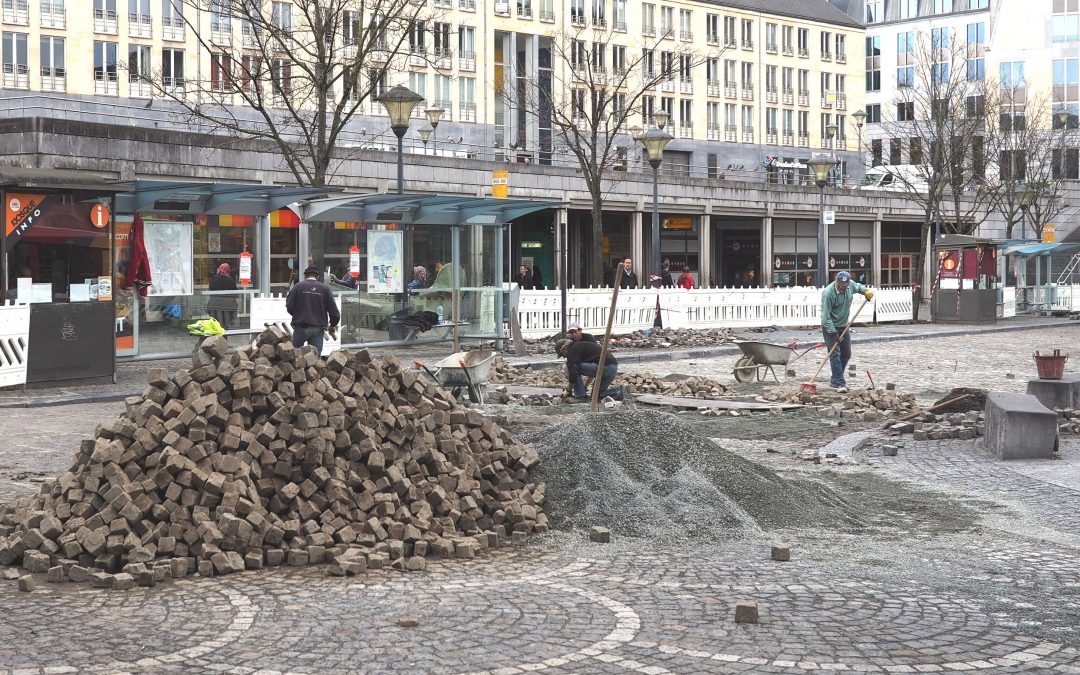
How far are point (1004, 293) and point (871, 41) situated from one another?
74.1m

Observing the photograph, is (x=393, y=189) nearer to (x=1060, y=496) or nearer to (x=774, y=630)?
(x=1060, y=496)

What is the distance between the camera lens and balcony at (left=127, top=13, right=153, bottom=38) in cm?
6184

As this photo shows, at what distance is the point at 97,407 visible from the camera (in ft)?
55.3

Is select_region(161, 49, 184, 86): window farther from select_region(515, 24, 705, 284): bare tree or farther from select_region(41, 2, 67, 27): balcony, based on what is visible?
select_region(515, 24, 705, 284): bare tree

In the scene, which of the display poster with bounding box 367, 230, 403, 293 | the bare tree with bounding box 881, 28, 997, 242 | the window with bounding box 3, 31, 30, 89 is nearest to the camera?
the display poster with bounding box 367, 230, 403, 293

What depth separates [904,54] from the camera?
110 m

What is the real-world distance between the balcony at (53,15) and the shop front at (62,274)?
4490 cm

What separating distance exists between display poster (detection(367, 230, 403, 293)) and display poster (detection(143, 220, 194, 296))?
4341 mm

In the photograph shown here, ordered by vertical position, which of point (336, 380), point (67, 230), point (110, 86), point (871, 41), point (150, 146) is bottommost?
point (336, 380)

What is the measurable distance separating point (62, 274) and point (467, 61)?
174 feet

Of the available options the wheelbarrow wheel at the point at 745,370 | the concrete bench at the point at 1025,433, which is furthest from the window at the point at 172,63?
the concrete bench at the point at 1025,433

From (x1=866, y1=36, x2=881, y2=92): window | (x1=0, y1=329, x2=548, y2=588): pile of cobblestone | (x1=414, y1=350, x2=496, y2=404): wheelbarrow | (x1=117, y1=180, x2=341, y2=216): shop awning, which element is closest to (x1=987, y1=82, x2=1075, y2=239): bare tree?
(x1=866, y1=36, x2=881, y2=92): window

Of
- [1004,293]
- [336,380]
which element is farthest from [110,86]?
[336,380]

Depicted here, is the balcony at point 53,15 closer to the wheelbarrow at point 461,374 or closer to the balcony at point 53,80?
the balcony at point 53,80
